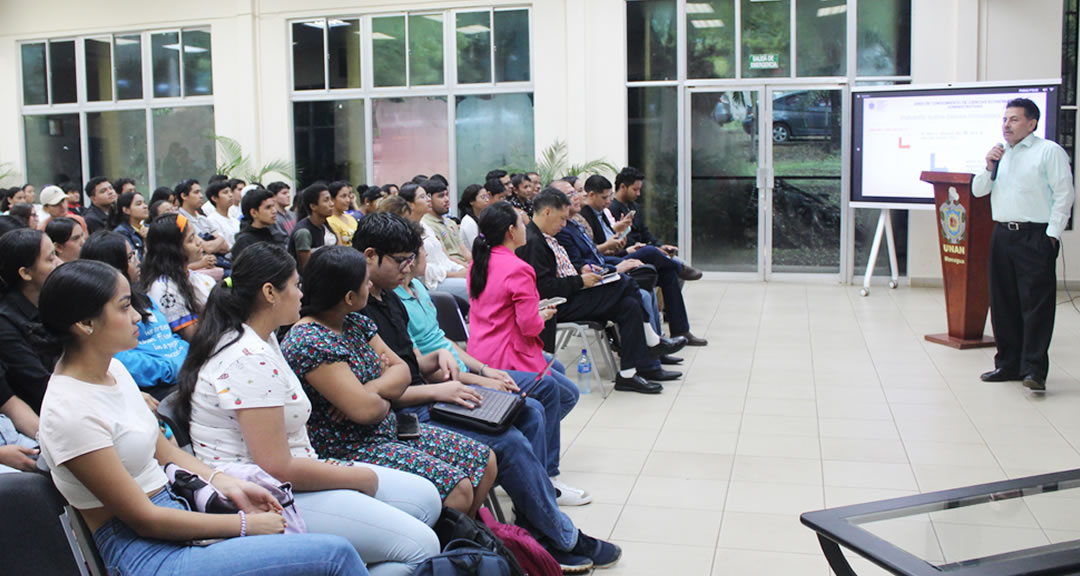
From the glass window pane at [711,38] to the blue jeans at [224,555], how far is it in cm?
930

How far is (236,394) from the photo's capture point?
2307 mm

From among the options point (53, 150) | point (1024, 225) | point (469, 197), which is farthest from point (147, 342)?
point (53, 150)

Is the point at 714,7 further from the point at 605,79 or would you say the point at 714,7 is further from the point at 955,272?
the point at 955,272

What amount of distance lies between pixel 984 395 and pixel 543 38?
677cm

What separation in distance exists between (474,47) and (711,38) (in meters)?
2.76

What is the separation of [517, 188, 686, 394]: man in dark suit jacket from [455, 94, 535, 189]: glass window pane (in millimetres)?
5522

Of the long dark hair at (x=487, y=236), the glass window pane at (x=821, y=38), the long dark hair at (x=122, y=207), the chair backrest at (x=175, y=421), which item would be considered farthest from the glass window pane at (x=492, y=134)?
the chair backrest at (x=175, y=421)

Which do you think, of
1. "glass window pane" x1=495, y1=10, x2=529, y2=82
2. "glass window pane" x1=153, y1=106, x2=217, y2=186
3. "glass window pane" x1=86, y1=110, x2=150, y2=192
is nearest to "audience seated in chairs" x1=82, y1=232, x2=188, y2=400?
"glass window pane" x1=495, y1=10, x2=529, y2=82

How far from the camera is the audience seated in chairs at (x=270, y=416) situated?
232cm

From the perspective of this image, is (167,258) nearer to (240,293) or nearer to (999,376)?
(240,293)

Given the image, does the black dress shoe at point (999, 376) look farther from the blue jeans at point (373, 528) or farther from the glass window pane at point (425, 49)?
the glass window pane at point (425, 49)

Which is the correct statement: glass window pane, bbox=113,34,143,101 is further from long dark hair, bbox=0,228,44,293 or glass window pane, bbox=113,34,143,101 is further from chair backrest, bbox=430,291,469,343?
long dark hair, bbox=0,228,44,293

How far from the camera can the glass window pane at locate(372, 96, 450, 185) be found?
1157cm

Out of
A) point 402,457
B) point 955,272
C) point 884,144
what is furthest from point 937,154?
point 402,457
